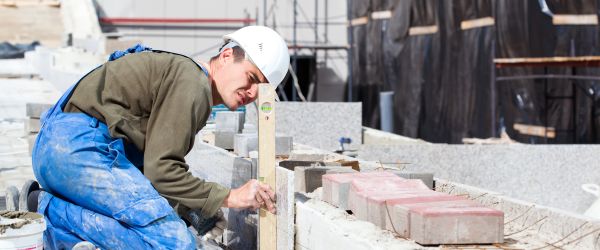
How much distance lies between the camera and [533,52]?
12.2 metres

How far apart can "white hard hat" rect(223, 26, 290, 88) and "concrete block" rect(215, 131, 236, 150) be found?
2.65 metres

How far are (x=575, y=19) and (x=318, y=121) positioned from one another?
4122mm

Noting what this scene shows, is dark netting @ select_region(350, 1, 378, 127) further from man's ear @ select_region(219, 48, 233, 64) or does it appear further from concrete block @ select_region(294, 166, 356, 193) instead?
man's ear @ select_region(219, 48, 233, 64)

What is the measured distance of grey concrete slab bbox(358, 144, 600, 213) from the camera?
8.69 m

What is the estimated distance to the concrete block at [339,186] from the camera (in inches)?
176

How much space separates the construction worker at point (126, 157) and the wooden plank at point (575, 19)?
8931 mm

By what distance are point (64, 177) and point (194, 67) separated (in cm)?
82

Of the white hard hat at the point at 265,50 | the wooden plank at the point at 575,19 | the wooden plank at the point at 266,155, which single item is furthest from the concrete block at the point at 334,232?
the wooden plank at the point at 575,19

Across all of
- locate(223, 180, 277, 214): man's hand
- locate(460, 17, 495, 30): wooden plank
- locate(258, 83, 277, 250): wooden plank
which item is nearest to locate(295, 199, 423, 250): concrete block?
locate(258, 83, 277, 250): wooden plank

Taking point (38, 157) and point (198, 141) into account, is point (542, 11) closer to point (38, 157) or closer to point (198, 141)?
point (198, 141)

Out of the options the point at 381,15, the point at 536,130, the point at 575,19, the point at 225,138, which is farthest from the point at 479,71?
the point at 225,138

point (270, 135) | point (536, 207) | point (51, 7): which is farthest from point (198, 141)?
point (51, 7)

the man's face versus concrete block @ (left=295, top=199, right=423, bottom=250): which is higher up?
the man's face

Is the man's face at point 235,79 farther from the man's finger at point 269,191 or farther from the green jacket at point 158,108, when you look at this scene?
the man's finger at point 269,191
